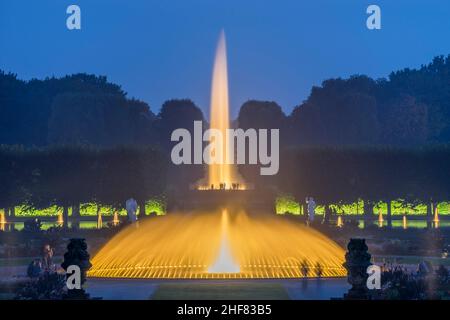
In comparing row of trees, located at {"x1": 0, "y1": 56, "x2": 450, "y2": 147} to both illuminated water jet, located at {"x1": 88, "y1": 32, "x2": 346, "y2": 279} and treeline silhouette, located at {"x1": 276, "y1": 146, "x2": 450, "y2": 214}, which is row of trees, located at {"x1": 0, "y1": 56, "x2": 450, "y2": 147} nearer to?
treeline silhouette, located at {"x1": 276, "y1": 146, "x2": 450, "y2": 214}

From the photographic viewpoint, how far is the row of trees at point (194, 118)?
10569cm

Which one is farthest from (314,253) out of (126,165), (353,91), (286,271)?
(353,91)

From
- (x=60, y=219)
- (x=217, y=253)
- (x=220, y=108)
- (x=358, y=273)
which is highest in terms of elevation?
(x=220, y=108)

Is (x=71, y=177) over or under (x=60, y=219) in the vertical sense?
over

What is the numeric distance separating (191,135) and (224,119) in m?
28.4

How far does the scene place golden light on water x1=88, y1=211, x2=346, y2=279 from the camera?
3450 cm

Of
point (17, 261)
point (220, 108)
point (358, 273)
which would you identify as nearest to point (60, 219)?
point (220, 108)

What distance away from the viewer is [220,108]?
81.2 meters

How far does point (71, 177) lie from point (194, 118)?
3987 cm

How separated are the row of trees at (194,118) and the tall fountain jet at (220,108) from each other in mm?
18599

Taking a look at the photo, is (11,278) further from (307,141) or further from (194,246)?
(307,141)

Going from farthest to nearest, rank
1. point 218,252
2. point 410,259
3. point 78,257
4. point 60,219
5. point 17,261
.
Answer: point 60,219 < point 410,259 < point 17,261 < point 218,252 < point 78,257

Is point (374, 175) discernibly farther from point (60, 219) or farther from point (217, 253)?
point (217, 253)

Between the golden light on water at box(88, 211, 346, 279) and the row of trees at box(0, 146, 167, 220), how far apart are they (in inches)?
871
